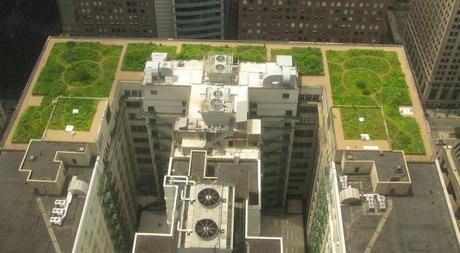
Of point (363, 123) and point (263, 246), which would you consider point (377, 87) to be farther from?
point (263, 246)

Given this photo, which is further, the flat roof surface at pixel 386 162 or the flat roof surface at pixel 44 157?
the flat roof surface at pixel 44 157

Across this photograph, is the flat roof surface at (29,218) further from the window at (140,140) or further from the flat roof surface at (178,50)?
the window at (140,140)

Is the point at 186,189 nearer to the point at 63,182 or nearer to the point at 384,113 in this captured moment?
the point at 63,182

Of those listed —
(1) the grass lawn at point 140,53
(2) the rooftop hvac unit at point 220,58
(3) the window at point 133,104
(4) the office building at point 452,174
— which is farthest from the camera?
(4) the office building at point 452,174

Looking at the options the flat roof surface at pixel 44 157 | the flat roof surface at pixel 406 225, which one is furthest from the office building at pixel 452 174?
the flat roof surface at pixel 44 157

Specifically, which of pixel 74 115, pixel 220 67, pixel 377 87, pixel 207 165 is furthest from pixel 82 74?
pixel 377 87

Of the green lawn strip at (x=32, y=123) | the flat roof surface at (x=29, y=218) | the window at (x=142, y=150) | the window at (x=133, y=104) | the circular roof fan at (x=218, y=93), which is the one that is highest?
the window at (x=133, y=104)
